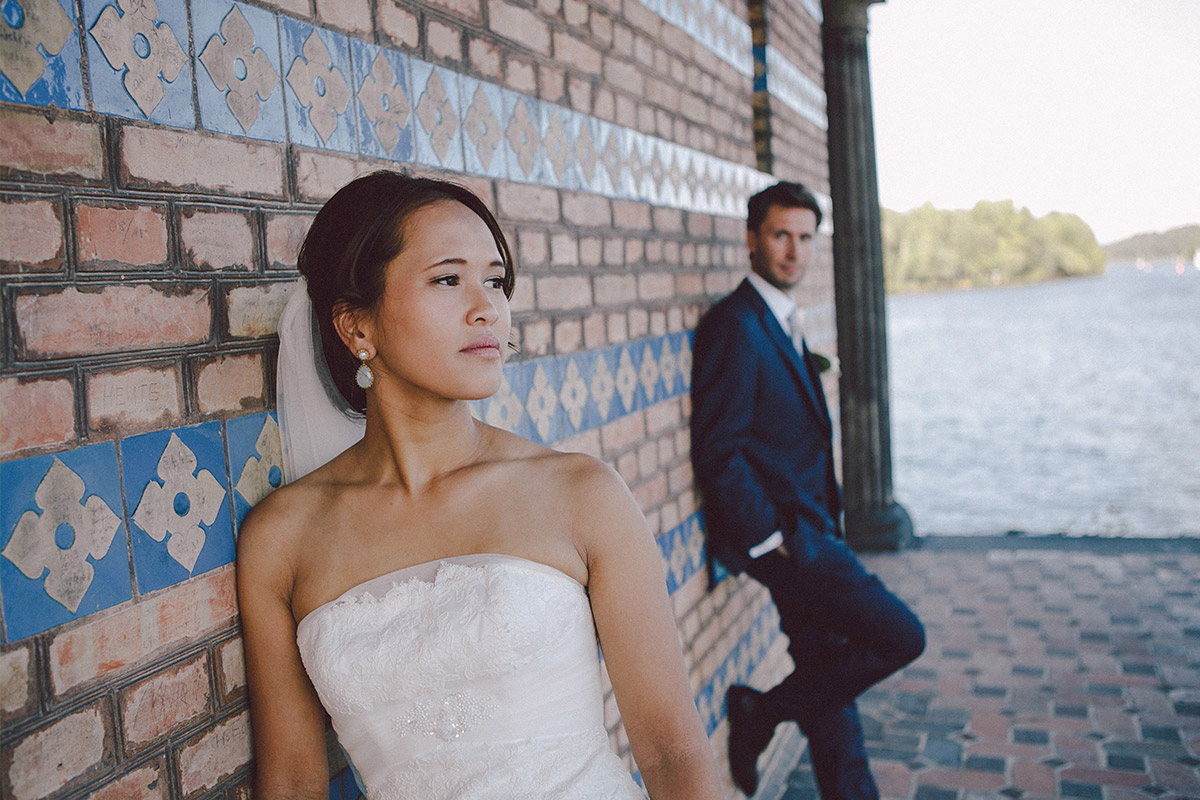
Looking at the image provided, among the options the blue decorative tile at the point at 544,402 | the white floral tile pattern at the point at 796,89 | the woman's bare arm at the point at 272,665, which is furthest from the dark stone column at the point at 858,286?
the woman's bare arm at the point at 272,665

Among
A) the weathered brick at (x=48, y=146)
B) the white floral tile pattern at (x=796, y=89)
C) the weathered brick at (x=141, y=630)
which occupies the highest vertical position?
the white floral tile pattern at (x=796, y=89)

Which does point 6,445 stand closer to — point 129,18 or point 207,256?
point 207,256

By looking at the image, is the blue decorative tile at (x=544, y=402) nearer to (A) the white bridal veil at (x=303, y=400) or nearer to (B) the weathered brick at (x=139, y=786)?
(A) the white bridal veil at (x=303, y=400)

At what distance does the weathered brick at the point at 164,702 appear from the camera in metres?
1.37

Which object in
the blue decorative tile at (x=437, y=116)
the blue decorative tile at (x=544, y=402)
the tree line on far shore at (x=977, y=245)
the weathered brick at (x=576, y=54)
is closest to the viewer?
the blue decorative tile at (x=437, y=116)

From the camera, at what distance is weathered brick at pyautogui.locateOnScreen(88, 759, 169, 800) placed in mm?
1329

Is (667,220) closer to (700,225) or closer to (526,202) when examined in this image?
(700,225)

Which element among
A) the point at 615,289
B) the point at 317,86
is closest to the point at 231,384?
the point at 317,86

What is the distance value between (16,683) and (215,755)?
44cm

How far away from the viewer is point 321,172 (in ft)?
5.85

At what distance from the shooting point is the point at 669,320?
3.56 meters

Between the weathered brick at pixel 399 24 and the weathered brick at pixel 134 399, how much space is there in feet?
3.15

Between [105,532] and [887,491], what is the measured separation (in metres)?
6.83

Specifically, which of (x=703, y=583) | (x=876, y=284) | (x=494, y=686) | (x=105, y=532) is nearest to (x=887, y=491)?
(x=876, y=284)
